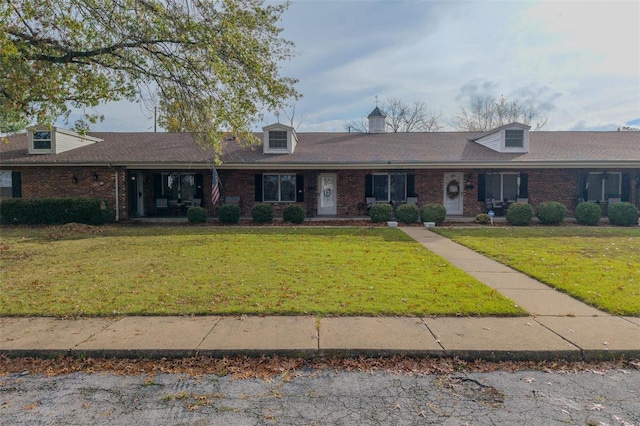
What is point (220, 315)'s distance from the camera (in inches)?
190

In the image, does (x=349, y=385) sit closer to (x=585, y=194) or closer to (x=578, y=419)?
(x=578, y=419)

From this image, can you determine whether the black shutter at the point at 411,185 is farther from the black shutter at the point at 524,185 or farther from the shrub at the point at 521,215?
the black shutter at the point at 524,185

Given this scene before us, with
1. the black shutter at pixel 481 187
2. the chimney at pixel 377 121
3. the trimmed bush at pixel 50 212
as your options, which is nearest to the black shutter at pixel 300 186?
the chimney at pixel 377 121

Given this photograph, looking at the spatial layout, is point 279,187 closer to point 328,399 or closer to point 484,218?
point 484,218

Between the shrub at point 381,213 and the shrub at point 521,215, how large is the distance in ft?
15.6

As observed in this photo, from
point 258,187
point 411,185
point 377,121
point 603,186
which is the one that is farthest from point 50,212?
point 603,186

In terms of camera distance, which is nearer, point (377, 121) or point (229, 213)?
point (229, 213)

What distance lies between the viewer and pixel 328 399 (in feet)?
→ 10.2

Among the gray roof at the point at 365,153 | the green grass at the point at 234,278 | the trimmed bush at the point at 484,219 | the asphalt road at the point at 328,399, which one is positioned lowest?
the asphalt road at the point at 328,399

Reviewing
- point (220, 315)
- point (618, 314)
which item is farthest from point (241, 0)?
point (618, 314)

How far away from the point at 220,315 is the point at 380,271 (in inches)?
132

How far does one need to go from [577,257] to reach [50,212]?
57.8 ft

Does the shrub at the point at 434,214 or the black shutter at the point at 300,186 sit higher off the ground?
the black shutter at the point at 300,186

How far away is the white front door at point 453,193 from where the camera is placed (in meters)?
16.9
